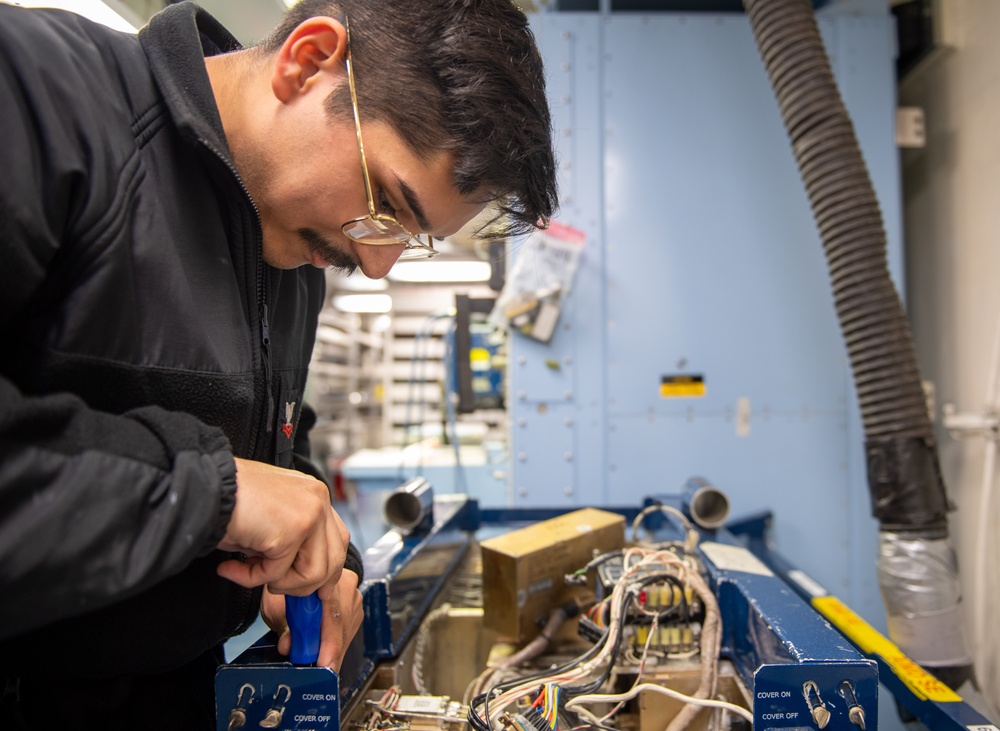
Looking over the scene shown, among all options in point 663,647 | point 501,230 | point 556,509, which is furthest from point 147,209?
point 556,509

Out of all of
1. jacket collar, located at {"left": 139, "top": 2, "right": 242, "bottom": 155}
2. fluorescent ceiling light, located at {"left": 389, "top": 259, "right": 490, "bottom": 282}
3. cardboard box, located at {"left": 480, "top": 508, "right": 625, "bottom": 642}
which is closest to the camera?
jacket collar, located at {"left": 139, "top": 2, "right": 242, "bottom": 155}

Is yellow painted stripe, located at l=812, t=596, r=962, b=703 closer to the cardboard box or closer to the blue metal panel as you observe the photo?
the cardboard box

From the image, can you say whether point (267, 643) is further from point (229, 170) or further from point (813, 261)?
point (813, 261)

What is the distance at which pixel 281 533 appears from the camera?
0.58 m

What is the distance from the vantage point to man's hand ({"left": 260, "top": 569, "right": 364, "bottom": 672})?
74 centimetres

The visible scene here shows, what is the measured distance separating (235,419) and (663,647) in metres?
0.80

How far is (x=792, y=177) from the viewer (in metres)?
2.25

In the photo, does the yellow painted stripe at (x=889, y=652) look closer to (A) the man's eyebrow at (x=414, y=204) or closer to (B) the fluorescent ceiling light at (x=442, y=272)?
(A) the man's eyebrow at (x=414, y=204)

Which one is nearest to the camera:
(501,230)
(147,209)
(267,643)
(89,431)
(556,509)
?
(89,431)

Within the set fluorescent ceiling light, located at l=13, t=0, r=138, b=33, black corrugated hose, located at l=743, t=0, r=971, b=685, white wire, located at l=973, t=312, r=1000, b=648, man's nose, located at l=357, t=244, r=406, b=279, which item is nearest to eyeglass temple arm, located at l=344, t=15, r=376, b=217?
man's nose, located at l=357, t=244, r=406, b=279

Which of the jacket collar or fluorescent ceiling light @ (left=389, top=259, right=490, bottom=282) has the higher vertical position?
fluorescent ceiling light @ (left=389, top=259, right=490, bottom=282)

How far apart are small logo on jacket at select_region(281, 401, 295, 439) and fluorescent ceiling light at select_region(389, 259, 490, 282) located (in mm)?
4935

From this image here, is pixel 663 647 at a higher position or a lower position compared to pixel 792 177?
lower

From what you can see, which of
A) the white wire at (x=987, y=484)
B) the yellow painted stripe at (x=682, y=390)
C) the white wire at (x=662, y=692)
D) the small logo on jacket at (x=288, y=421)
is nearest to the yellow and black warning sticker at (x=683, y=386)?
the yellow painted stripe at (x=682, y=390)
